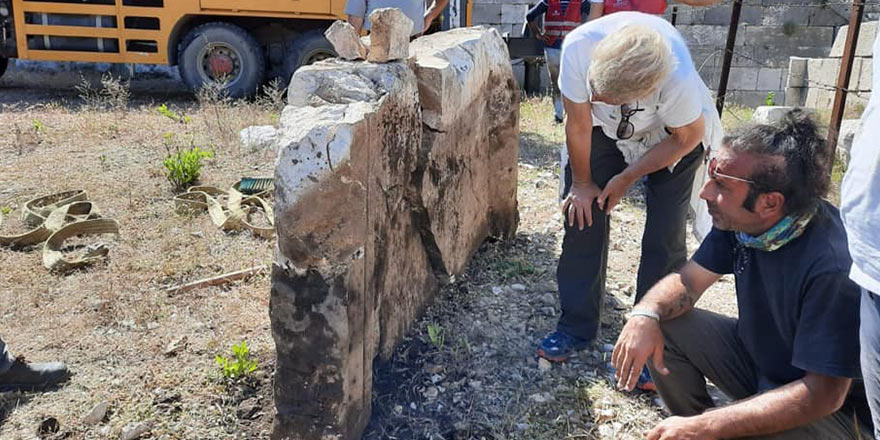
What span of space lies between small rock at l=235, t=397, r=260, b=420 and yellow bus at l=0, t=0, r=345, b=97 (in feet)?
19.0

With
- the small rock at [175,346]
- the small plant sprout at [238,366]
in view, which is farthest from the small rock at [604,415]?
the small rock at [175,346]

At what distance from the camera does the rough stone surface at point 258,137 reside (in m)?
5.79

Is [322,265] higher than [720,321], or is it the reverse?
[322,265]

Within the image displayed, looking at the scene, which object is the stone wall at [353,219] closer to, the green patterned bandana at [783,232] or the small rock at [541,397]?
the small rock at [541,397]

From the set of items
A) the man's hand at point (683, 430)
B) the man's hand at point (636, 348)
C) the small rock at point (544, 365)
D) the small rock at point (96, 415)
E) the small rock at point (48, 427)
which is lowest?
the small rock at point (48, 427)

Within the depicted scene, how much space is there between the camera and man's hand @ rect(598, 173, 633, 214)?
8.55ft

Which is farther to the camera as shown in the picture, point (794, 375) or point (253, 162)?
point (253, 162)

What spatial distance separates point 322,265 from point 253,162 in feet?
12.2

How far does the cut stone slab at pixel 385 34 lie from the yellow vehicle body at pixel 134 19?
17.9ft

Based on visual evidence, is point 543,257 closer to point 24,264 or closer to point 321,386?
point 321,386

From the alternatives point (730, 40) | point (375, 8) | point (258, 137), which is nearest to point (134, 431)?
point (375, 8)

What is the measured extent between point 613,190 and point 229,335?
5.56 ft

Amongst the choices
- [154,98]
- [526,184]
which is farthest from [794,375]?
[154,98]

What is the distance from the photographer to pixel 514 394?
2.61 meters
